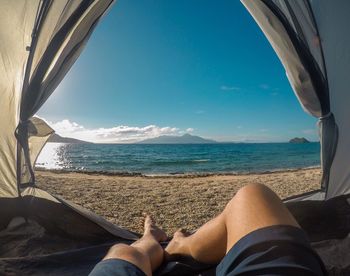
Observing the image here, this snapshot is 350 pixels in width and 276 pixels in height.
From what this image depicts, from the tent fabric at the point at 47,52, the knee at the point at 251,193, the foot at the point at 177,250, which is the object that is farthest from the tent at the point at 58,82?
the knee at the point at 251,193

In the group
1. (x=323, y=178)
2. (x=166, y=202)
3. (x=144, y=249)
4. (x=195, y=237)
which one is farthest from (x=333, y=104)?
(x=166, y=202)

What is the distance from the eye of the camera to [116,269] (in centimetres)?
105

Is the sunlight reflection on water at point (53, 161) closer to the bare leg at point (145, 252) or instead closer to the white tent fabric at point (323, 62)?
the white tent fabric at point (323, 62)

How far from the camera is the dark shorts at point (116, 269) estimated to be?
103 cm

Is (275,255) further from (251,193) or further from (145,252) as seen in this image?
(145,252)

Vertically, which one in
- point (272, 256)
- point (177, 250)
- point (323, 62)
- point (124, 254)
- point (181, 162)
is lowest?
point (181, 162)

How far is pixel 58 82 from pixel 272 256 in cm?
236

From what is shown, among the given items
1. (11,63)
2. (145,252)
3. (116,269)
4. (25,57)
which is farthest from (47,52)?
(116,269)

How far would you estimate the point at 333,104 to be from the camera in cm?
284

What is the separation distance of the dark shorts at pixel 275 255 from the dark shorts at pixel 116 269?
305 millimetres

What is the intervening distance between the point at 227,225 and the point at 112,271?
486 mm

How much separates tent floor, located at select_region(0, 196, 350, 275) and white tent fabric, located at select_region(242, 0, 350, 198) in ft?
1.11

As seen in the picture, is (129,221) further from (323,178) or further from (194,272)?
(194,272)

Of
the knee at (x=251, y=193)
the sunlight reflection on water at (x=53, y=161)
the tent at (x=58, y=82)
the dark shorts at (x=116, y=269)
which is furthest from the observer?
the sunlight reflection on water at (x=53, y=161)
